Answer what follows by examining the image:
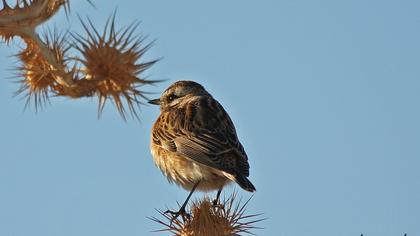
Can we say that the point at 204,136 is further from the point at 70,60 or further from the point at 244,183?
the point at 70,60

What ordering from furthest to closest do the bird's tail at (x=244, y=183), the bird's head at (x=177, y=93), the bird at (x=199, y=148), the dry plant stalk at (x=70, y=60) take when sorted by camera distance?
the bird's head at (x=177, y=93)
the bird at (x=199, y=148)
the bird's tail at (x=244, y=183)
the dry plant stalk at (x=70, y=60)

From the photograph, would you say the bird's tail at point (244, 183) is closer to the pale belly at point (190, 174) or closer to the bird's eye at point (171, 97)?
the pale belly at point (190, 174)

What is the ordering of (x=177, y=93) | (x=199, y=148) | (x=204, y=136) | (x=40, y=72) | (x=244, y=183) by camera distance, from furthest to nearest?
1. (x=177, y=93)
2. (x=204, y=136)
3. (x=199, y=148)
4. (x=244, y=183)
5. (x=40, y=72)

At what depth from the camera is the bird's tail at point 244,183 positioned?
26.4ft

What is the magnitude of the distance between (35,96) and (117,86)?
601 millimetres

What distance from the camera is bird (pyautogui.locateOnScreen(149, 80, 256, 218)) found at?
8.84 m

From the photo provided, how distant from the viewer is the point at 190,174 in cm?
916

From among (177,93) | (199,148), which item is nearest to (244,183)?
(199,148)

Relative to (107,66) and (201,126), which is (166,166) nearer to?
(201,126)

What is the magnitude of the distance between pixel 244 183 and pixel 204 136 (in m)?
1.47

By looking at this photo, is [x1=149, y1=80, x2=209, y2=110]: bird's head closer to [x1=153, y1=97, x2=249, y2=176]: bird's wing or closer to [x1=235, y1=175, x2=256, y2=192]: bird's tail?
[x1=153, y1=97, x2=249, y2=176]: bird's wing

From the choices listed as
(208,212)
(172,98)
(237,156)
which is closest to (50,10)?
(208,212)

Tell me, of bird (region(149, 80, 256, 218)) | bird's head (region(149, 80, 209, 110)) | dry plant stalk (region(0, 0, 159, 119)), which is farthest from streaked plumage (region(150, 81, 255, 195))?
dry plant stalk (region(0, 0, 159, 119))

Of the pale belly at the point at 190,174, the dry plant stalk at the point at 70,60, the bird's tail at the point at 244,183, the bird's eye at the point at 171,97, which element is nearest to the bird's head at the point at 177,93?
the bird's eye at the point at 171,97
